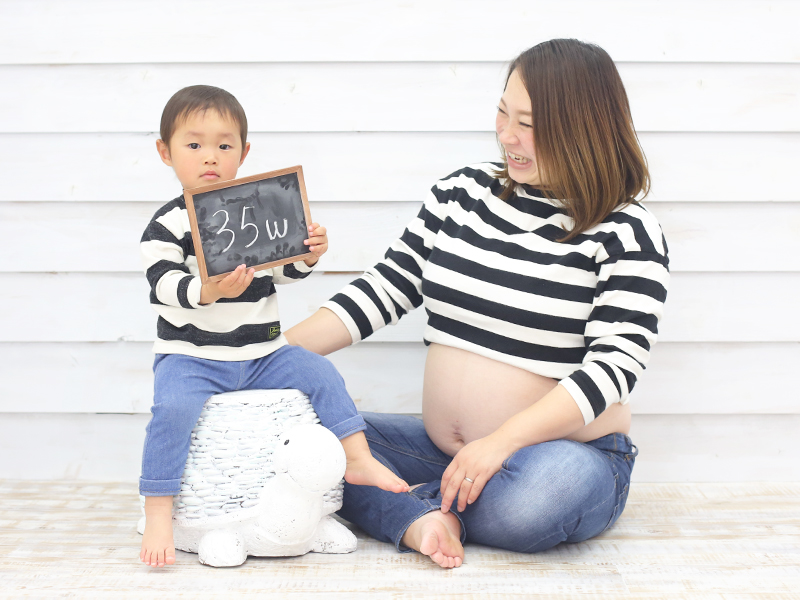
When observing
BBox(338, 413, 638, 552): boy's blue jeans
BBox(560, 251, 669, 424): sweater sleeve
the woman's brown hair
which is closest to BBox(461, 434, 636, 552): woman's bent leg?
BBox(338, 413, 638, 552): boy's blue jeans

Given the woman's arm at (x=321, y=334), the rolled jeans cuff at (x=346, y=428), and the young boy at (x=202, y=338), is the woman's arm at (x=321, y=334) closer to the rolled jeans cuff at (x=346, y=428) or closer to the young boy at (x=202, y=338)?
the young boy at (x=202, y=338)

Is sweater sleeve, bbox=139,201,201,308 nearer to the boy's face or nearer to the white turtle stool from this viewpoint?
the boy's face

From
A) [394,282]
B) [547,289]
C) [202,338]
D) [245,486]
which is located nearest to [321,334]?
[394,282]

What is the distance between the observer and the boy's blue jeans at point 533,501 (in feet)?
4.86

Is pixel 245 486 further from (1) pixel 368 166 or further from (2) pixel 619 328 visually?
(1) pixel 368 166

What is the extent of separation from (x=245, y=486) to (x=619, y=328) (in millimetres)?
799

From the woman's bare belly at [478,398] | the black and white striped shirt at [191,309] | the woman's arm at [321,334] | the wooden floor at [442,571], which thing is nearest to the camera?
the wooden floor at [442,571]

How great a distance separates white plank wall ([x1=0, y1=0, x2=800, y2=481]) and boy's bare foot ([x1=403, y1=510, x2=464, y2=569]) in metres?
0.59

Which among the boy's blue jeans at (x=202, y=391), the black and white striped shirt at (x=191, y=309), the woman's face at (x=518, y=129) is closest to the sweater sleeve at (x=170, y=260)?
Answer: the black and white striped shirt at (x=191, y=309)

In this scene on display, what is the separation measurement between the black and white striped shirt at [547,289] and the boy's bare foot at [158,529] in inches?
23.2

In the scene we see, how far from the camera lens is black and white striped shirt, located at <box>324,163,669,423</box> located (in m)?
1.53

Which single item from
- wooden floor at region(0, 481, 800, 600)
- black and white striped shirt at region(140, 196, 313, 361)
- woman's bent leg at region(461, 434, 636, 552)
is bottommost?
wooden floor at region(0, 481, 800, 600)

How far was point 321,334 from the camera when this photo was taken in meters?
1.79

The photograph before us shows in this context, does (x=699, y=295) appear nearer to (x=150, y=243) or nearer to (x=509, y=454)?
(x=509, y=454)
